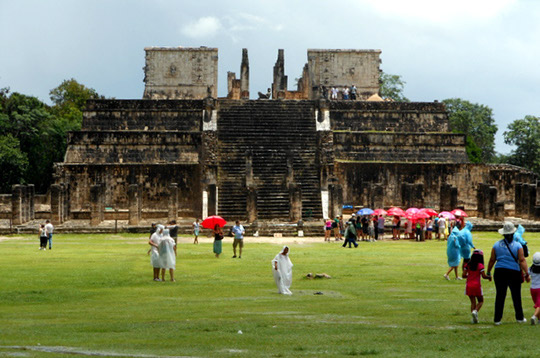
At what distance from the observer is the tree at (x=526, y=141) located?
70.6 meters

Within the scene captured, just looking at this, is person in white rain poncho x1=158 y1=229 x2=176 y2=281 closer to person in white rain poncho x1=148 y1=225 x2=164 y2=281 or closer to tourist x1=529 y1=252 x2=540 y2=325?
person in white rain poncho x1=148 y1=225 x2=164 y2=281

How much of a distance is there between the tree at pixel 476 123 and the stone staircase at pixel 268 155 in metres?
34.3

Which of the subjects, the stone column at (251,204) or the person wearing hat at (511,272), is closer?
the person wearing hat at (511,272)

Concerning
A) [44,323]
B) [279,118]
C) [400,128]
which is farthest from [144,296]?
[400,128]

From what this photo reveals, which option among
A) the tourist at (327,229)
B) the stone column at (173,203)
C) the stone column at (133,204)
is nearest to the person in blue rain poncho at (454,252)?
the tourist at (327,229)

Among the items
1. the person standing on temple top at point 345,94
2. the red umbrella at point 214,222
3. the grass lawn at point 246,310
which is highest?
the person standing on temple top at point 345,94

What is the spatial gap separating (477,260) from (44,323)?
6.71m

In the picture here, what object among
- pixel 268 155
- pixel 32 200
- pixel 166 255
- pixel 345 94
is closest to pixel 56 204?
pixel 32 200

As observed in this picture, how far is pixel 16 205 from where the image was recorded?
3934 cm

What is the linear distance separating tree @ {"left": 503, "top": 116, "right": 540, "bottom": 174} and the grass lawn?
4795 centimetres

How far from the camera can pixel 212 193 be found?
38344 millimetres

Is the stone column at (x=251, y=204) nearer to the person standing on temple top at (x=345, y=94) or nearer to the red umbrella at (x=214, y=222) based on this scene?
the red umbrella at (x=214, y=222)

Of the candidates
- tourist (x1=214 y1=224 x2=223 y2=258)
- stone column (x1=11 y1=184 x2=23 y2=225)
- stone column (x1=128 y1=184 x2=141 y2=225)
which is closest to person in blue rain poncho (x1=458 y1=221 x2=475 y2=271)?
tourist (x1=214 y1=224 x2=223 y2=258)

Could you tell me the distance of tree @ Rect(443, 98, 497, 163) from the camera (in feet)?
257
